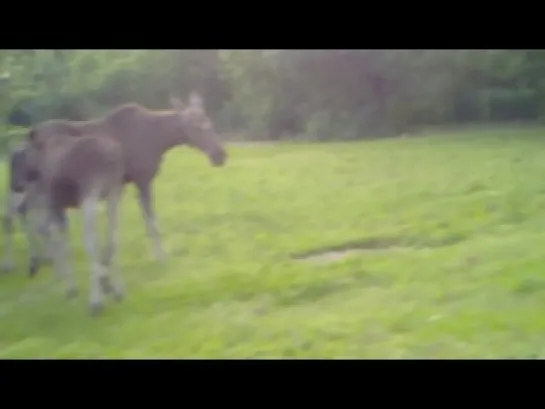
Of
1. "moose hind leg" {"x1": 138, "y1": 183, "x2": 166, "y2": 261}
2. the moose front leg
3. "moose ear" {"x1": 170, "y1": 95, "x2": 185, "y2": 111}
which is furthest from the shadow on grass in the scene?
the moose front leg

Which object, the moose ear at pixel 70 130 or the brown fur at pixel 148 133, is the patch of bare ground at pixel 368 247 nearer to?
the brown fur at pixel 148 133

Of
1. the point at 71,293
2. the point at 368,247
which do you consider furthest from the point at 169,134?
the point at 368,247

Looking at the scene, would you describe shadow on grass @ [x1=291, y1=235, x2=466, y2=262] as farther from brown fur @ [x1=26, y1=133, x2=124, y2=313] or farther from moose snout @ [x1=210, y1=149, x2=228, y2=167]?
brown fur @ [x1=26, y1=133, x2=124, y2=313]

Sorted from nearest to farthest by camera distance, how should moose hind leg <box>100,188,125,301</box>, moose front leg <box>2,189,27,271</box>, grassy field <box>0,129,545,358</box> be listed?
grassy field <box>0,129,545,358</box>
moose hind leg <box>100,188,125,301</box>
moose front leg <box>2,189,27,271</box>

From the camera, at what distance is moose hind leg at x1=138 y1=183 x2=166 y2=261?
3727 millimetres

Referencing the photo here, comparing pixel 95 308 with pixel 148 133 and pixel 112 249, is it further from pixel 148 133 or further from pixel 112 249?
pixel 148 133

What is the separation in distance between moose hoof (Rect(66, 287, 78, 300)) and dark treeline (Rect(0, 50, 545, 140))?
827 millimetres

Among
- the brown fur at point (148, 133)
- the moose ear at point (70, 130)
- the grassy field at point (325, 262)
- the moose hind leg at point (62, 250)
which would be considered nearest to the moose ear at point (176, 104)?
the brown fur at point (148, 133)

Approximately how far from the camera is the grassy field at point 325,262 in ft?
11.8

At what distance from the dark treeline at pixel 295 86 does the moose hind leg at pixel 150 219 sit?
0.42 meters

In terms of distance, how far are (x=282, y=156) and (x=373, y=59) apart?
0.65 meters

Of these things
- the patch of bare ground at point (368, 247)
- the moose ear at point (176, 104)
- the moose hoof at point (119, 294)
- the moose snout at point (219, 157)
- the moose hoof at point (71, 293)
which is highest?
the moose ear at point (176, 104)

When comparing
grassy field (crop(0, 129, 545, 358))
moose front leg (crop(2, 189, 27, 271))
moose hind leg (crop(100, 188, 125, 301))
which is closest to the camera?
grassy field (crop(0, 129, 545, 358))

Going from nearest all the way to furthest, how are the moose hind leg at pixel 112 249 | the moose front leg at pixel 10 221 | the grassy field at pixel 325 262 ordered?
the grassy field at pixel 325 262 < the moose hind leg at pixel 112 249 < the moose front leg at pixel 10 221
